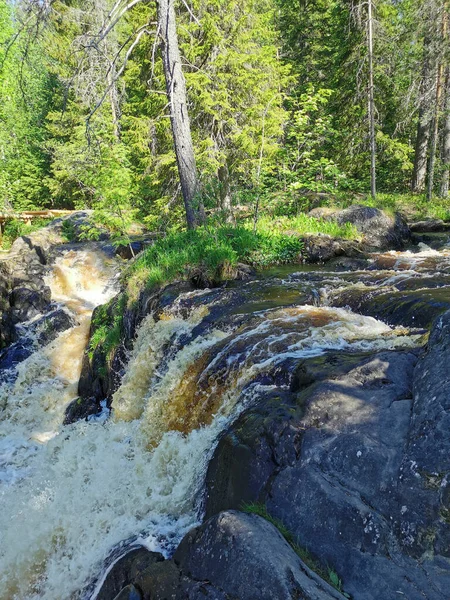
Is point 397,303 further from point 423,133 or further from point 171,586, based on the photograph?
point 423,133

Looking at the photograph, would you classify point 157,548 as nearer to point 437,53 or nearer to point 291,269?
point 291,269

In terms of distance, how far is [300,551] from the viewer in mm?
2486

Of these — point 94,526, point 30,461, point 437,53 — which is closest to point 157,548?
point 94,526

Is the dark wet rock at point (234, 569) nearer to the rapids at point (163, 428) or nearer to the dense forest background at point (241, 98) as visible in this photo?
the rapids at point (163, 428)

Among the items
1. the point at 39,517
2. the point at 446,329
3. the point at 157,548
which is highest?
the point at 446,329

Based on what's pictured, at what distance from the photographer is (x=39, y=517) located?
4527mm

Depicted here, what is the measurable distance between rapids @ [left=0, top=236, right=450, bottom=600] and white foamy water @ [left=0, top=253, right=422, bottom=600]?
0.5 inches

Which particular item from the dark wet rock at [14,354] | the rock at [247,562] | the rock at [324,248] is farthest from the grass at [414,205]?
the rock at [247,562]

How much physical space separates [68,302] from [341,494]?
1180 cm

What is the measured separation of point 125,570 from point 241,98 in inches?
541

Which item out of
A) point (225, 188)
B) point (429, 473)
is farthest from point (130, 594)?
point (225, 188)

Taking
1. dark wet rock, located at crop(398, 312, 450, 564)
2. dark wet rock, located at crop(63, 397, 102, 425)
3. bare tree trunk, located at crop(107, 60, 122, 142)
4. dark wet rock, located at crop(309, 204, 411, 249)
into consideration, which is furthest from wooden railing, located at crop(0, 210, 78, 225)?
dark wet rock, located at crop(398, 312, 450, 564)

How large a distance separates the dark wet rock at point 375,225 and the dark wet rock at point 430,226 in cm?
164

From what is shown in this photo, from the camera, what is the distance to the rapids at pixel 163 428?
382 cm
